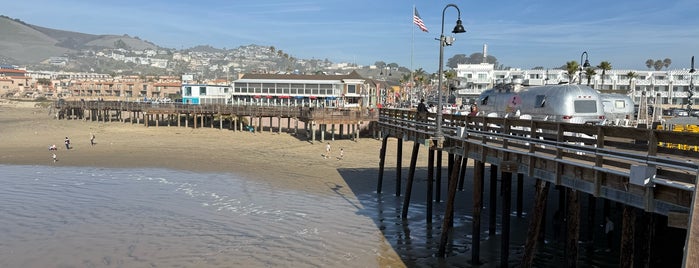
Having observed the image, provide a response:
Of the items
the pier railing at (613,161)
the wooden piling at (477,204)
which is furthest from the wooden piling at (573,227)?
the wooden piling at (477,204)

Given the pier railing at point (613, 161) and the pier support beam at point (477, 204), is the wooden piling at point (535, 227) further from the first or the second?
the pier support beam at point (477, 204)

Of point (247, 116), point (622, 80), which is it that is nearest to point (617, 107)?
point (247, 116)

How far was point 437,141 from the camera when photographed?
16.3 metres

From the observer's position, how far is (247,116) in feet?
201

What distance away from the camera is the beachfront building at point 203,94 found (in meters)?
76.1

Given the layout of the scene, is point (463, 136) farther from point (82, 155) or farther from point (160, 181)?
point (82, 155)

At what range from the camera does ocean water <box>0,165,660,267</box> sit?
15414 millimetres

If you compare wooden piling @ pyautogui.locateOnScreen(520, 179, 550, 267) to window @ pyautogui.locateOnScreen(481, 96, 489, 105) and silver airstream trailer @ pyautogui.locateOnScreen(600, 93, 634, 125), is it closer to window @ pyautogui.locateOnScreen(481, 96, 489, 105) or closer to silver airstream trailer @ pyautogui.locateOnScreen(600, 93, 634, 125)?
window @ pyautogui.locateOnScreen(481, 96, 489, 105)

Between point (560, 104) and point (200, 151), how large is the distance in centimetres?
3170

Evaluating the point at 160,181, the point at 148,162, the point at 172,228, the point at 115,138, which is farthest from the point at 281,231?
the point at 115,138

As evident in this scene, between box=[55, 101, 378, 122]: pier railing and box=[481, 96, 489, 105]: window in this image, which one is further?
box=[55, 101, 378, 122]: pier railing

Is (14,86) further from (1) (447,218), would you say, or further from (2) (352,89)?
(1) (447,218)

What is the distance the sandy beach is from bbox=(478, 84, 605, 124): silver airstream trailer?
10.1 m

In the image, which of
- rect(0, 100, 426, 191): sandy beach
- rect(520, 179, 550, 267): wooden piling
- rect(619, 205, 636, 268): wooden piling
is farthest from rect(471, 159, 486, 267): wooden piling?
rect(0, 100, 426, 191): sandy beach
